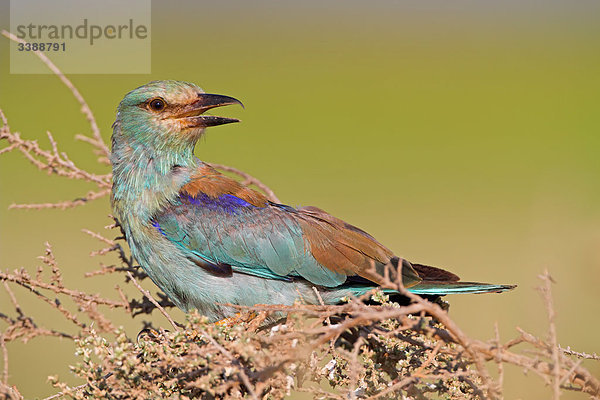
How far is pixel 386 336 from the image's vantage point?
2924 millimetres

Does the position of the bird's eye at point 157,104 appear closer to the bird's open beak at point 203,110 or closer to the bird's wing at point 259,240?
the bird's open beak at point 203,110

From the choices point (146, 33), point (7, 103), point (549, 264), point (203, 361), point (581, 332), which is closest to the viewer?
point (203, 361)

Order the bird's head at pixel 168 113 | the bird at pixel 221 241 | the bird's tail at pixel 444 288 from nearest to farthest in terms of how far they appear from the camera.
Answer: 1. the bird's tail at pixel 444 288
2. the bird at pixel 221 241
3. the bird's head at pixel 168 113

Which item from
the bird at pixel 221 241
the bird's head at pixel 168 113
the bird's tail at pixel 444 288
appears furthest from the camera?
the bird's head at pixel 168 113

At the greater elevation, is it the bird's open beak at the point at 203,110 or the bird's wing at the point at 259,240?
the bird's open beak at the point at 203,110

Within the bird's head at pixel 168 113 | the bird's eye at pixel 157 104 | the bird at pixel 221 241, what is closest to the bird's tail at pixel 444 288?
the bird at pixel 221 241

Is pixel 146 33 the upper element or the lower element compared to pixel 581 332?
upper

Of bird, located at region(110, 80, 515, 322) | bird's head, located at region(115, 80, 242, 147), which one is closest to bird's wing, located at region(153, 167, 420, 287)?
bird, located at region(110, 80, 515, 322)

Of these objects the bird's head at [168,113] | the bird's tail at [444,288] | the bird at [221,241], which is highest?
the bird's head at [168,113]

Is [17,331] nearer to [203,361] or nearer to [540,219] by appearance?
[203,361]

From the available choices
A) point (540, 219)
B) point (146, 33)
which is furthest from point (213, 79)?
point (540, 219)

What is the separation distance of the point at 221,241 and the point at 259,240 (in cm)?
21

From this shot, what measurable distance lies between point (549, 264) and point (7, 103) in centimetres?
1309

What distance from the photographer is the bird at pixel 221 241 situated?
420cm
